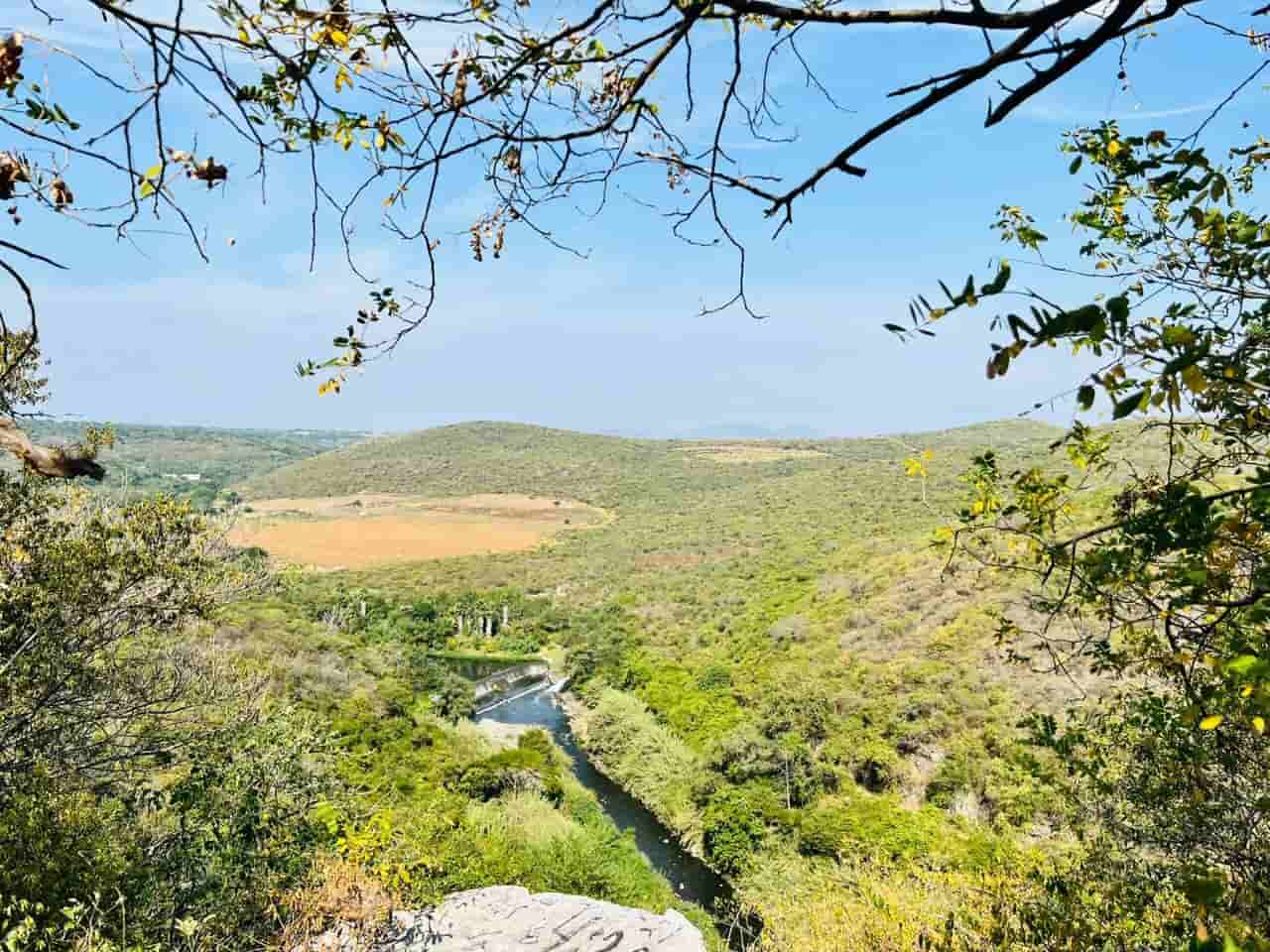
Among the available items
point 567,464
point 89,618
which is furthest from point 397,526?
point 89,618

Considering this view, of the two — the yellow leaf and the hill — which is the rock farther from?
the hill

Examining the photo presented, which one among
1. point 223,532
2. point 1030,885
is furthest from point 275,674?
point 1030,885

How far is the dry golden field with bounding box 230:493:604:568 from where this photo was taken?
61.3 meters

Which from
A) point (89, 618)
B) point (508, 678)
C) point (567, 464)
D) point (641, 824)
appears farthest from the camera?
point (567, 464)

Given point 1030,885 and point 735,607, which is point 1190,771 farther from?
point 735,607

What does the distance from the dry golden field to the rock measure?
48455 millimetres

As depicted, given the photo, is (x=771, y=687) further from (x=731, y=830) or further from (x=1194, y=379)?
(x=1194, y=379)

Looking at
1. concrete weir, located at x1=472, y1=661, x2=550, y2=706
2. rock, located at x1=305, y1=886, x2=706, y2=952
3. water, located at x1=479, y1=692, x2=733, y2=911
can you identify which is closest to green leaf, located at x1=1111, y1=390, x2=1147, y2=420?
rock, located at x1=305, y1=886, x2=706, y2=952

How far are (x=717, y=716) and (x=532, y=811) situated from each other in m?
9.47

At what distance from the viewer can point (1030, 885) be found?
7.43 m

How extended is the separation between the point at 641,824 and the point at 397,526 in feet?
178

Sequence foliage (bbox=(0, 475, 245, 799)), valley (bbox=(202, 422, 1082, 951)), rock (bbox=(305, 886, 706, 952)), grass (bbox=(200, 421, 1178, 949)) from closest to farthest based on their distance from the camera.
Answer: foliage (bbox=(0, 475, 245, 799)) < rock (bbox=(305, 886, 706, 952)) < valley (bbox=(202, 422, 1082, 951)) < grass (bbox=(200, 421, 1178, 949))

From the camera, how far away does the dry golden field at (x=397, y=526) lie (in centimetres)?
6134

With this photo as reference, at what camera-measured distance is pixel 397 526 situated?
232ft
